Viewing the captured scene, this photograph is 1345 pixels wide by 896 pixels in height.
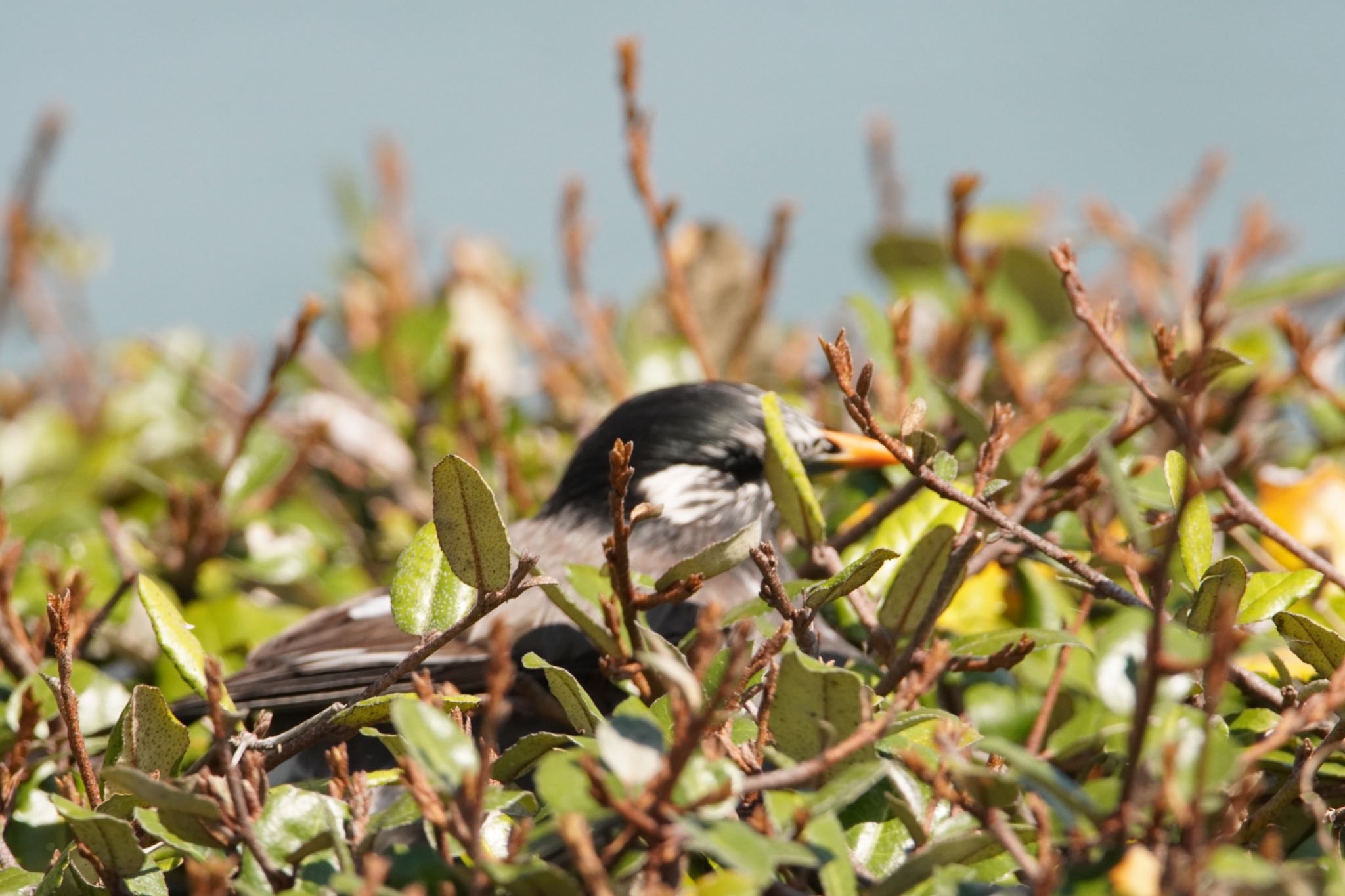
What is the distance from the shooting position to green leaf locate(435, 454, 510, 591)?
1574 mm

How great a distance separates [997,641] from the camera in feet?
6.07

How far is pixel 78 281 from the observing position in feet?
15.9

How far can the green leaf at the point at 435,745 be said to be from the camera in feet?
4.05

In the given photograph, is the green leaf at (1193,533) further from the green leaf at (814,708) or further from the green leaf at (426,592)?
the green leaf at (426,592)

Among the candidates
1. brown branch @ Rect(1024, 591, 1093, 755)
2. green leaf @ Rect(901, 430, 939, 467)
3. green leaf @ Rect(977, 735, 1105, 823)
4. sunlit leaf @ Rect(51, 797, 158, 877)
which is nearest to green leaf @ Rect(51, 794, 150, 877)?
sunlit leaf @ Rect(51, 797, 158, 877)

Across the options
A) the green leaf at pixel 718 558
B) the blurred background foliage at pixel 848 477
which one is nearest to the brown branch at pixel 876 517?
the blurred background foliage at pixel 848 477

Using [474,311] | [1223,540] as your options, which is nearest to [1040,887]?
[1223,540]

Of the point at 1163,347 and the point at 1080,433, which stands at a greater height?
the point at 1163,347

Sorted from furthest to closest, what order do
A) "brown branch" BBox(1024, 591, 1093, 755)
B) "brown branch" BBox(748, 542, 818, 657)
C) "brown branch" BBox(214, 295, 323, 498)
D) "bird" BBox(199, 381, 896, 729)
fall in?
"brown branch" BBox(214, 295, 323, 498)
"bird" BBox(199, 381, 896, 729)
"brown branch" BBox(1024, 591, 1093, 755)
"brown branch" BBox(748, 542, 818, 657)

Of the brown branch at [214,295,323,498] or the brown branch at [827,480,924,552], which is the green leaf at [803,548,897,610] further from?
the brown branch at [214,295,323,498]

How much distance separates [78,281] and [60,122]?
34.9 inches

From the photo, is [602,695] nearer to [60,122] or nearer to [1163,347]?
[1163,347]

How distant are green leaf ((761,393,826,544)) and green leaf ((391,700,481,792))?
72 centimetres

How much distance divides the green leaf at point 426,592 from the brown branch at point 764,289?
1887mm
